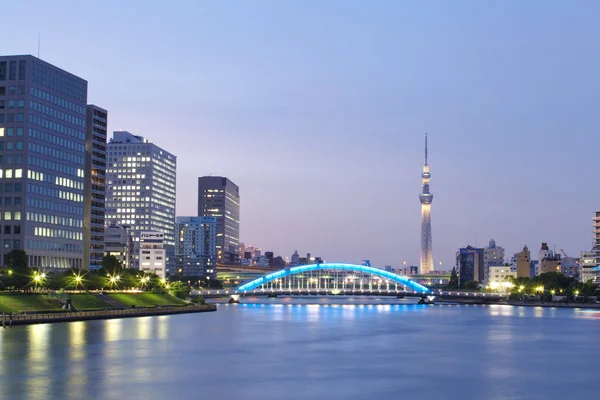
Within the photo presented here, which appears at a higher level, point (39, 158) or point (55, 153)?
point (55, 153)

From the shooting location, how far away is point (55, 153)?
14212 centimetres

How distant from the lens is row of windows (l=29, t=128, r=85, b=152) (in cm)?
13625

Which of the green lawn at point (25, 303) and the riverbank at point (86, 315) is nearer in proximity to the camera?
the riverbank at point (86, 315)

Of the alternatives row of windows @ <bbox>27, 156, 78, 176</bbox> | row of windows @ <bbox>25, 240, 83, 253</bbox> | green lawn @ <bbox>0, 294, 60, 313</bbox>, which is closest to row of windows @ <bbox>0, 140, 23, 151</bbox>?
row of windows @ <bbox>27, 156, 78, 176</bbox>

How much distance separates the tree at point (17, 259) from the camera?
121062 mm

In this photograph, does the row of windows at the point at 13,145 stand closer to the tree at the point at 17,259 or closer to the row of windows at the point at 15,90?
the row of windows at the point at 15,90

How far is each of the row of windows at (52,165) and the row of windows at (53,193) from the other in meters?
3.00

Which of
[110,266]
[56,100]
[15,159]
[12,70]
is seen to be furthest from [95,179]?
[12,70]

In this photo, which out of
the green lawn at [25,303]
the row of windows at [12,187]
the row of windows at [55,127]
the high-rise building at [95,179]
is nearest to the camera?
the green lawn at [25,303]

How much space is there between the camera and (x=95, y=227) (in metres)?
175

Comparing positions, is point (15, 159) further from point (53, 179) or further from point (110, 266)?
point (110, 266)

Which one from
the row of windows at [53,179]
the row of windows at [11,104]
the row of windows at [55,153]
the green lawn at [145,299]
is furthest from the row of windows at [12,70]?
the green lawn at [145,299]

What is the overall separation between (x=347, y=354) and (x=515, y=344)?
765 inches

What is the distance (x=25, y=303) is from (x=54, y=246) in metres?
39.0
